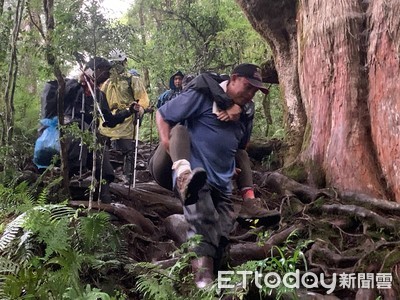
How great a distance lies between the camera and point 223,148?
431 cm

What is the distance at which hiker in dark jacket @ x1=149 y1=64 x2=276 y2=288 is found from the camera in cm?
400

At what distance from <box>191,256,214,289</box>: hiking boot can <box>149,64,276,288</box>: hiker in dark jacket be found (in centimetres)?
11

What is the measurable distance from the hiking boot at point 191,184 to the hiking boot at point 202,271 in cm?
45

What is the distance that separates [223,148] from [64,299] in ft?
6.11

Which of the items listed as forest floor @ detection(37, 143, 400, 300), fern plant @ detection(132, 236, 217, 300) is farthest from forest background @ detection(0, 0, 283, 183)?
fern plant @ detection(132, 236, 217, 300)

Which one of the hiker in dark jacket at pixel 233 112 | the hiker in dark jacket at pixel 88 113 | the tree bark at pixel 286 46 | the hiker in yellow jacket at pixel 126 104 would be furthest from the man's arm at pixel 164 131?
the tree bark at pixel 286 46

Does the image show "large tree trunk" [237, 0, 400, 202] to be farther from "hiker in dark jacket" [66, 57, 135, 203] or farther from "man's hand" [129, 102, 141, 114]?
"hiker in dark jacket" [66, 57, 135, 203]

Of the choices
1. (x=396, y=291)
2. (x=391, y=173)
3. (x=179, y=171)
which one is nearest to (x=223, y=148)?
(x=179, y=171)

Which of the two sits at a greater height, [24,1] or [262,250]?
[24,1]

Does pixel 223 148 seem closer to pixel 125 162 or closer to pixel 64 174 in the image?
pixel 64 174

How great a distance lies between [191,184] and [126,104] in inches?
166

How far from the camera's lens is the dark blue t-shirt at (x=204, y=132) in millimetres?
4242

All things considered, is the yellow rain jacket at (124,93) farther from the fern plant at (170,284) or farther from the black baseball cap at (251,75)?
the fern plant at (170,284)

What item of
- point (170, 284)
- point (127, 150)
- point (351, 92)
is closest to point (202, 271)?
point (170, 284)
